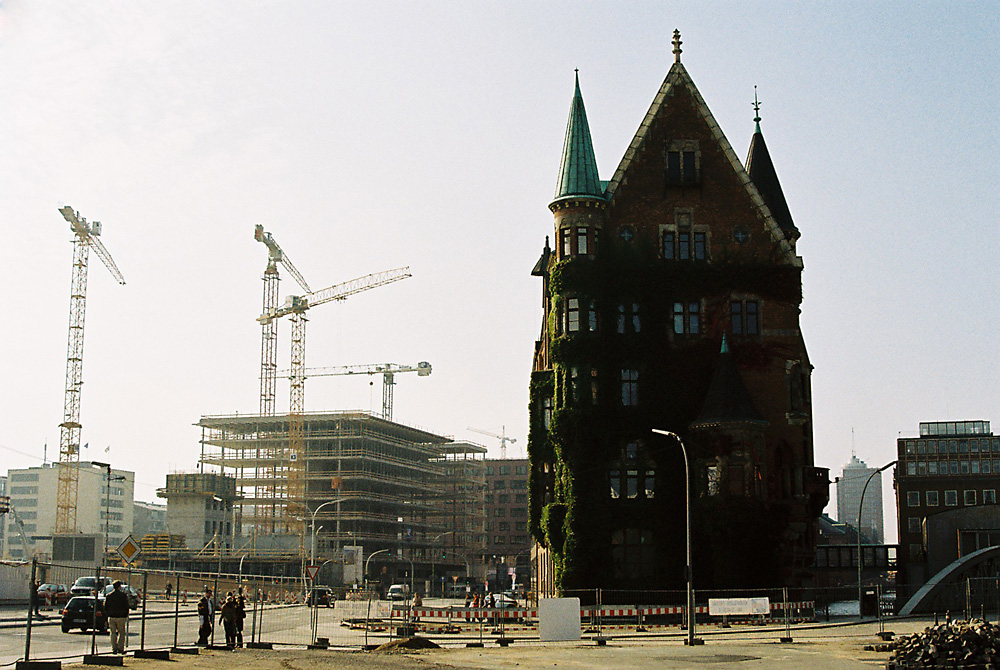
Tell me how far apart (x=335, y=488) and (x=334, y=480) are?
150 centimetres

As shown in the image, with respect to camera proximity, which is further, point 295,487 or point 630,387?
point 295,487

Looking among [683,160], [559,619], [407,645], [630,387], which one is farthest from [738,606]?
[683,160]

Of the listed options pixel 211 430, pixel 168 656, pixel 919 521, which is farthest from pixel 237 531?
pixel 168 656

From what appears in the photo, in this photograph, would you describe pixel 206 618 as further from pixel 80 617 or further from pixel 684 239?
pixel 684 239

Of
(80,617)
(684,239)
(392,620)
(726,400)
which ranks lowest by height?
(392,620)

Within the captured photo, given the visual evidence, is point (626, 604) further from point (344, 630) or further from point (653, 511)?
point (344, 630)

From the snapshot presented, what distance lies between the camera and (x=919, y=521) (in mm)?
149500

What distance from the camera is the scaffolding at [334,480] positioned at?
168 meters

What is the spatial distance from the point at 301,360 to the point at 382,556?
39494 millimetres

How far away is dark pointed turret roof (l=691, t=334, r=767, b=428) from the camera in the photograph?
6348cm

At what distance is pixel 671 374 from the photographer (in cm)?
6656

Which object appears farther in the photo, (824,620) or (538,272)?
(538,272)

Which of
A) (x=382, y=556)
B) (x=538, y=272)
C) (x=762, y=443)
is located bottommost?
(x=382, y=556)

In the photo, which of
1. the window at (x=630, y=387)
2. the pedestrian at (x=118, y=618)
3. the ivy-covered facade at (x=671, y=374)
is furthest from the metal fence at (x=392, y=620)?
the window at (x=630, y=387)
